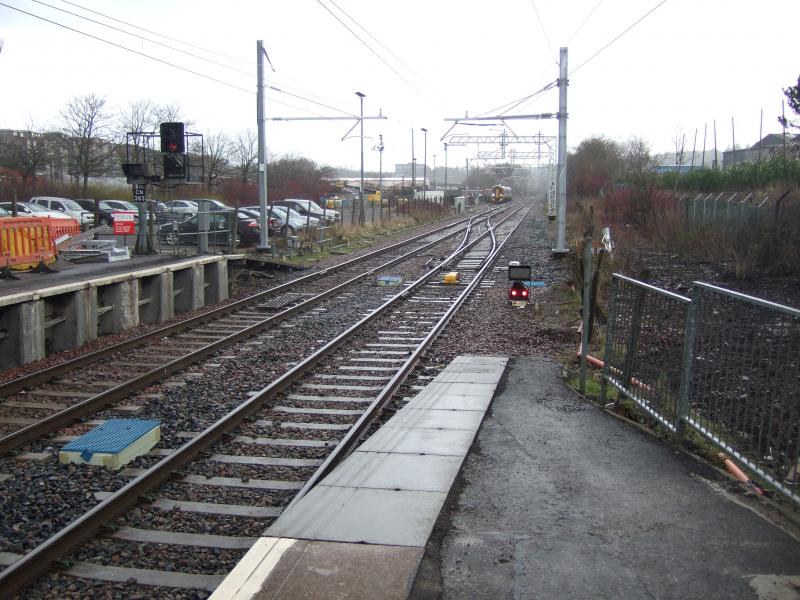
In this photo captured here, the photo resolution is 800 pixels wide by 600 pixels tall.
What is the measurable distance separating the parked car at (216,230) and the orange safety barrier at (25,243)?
10.6 ft

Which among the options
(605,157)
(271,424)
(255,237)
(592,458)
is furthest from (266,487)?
(605,157)

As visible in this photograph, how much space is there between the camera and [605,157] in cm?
6850

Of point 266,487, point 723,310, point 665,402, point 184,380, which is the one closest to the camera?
point 723,310

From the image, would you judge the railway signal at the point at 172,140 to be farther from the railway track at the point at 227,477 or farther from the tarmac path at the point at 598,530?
the tarmac path at the point at 598,530

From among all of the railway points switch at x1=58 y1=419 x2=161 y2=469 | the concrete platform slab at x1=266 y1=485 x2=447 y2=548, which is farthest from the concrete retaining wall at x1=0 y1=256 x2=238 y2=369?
the concrete platform slab at x1=266 y1=485 x2=447 y2=548

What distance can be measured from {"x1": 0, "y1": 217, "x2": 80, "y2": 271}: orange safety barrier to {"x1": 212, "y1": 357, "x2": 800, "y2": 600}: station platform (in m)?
11.5

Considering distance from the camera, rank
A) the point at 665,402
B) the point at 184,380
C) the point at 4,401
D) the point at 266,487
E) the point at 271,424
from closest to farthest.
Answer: the point at 266,487
the point at 665,402
the point at 271,424
the point at 4,401
the point at 184,380

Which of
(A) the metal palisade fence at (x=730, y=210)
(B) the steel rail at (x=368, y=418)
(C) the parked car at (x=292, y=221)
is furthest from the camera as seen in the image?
(C) the parked car at (x=292, y=221)

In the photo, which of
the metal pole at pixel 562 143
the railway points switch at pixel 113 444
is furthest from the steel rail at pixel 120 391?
the metal pole at pixel 562 143

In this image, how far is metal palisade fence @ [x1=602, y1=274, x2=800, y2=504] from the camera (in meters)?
4.64

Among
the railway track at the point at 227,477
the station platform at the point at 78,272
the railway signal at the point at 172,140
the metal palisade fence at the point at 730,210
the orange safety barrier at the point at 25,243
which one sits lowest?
the railway track at the point at 227,477

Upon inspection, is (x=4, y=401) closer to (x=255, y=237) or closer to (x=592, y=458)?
(x=592, y=458)

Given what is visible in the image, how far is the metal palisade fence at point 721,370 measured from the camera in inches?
183

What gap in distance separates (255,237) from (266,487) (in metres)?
23.7
